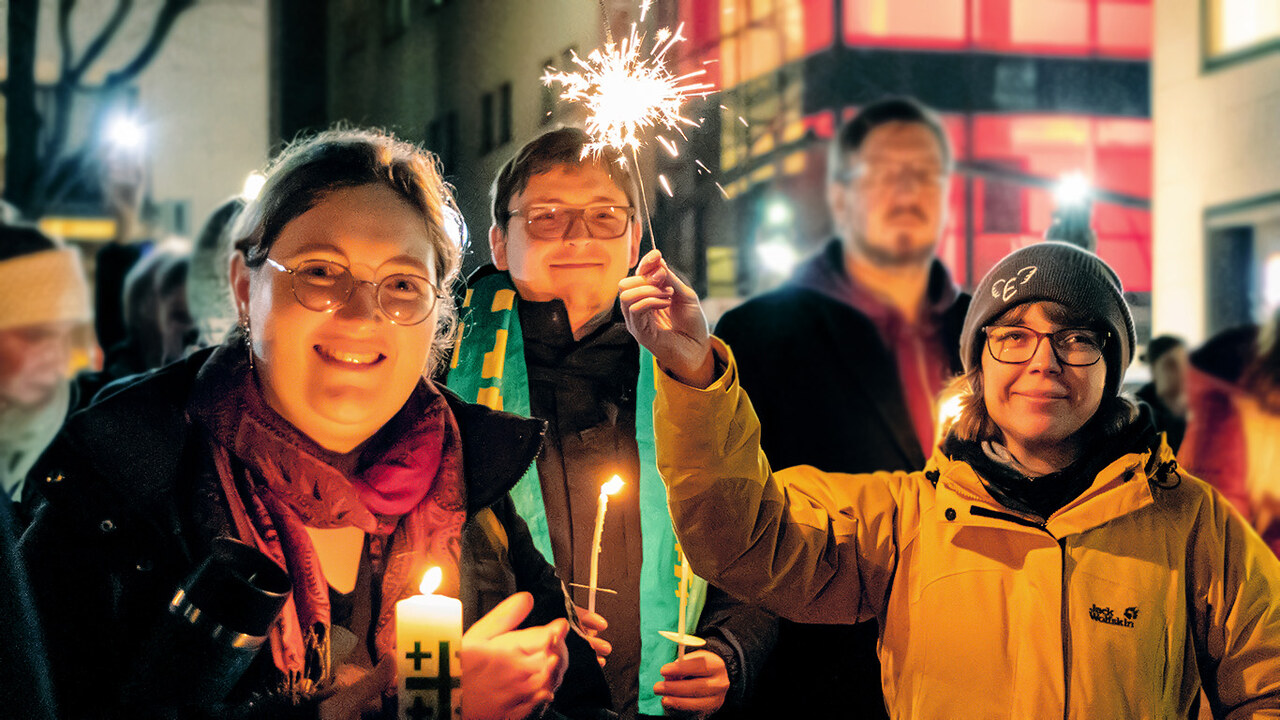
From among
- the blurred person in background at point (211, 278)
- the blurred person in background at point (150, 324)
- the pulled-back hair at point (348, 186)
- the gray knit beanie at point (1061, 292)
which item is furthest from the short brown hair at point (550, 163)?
the blurred person in background at point (150, 324)

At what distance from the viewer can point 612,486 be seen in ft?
8.35

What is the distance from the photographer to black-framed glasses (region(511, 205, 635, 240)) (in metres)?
2.57

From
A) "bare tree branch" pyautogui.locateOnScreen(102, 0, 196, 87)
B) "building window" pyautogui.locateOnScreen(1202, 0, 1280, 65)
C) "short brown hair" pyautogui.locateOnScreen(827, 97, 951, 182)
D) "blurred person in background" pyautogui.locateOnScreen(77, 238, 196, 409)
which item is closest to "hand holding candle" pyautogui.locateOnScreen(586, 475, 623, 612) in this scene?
"short brown hair" pyautogui.locateOnScreen(827, 97, 951, 182)

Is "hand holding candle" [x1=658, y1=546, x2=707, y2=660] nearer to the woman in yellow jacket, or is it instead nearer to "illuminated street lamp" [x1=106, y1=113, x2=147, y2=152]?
the woman in yellow jacket

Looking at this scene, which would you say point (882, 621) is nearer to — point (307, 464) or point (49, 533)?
point (307, 464)

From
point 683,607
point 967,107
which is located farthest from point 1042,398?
point 967,107

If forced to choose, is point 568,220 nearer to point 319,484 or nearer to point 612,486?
point 612,486

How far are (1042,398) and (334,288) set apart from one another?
4.73 feet

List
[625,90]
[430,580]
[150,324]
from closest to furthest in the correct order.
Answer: [430,580], [625,90], [150,324]

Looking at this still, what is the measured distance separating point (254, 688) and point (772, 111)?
186 cm

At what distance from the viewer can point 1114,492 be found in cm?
230

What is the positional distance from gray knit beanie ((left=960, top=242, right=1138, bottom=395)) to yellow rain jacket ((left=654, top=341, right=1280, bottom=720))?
237 mm

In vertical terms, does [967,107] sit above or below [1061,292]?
above

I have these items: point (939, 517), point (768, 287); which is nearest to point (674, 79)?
point (768, 287)
